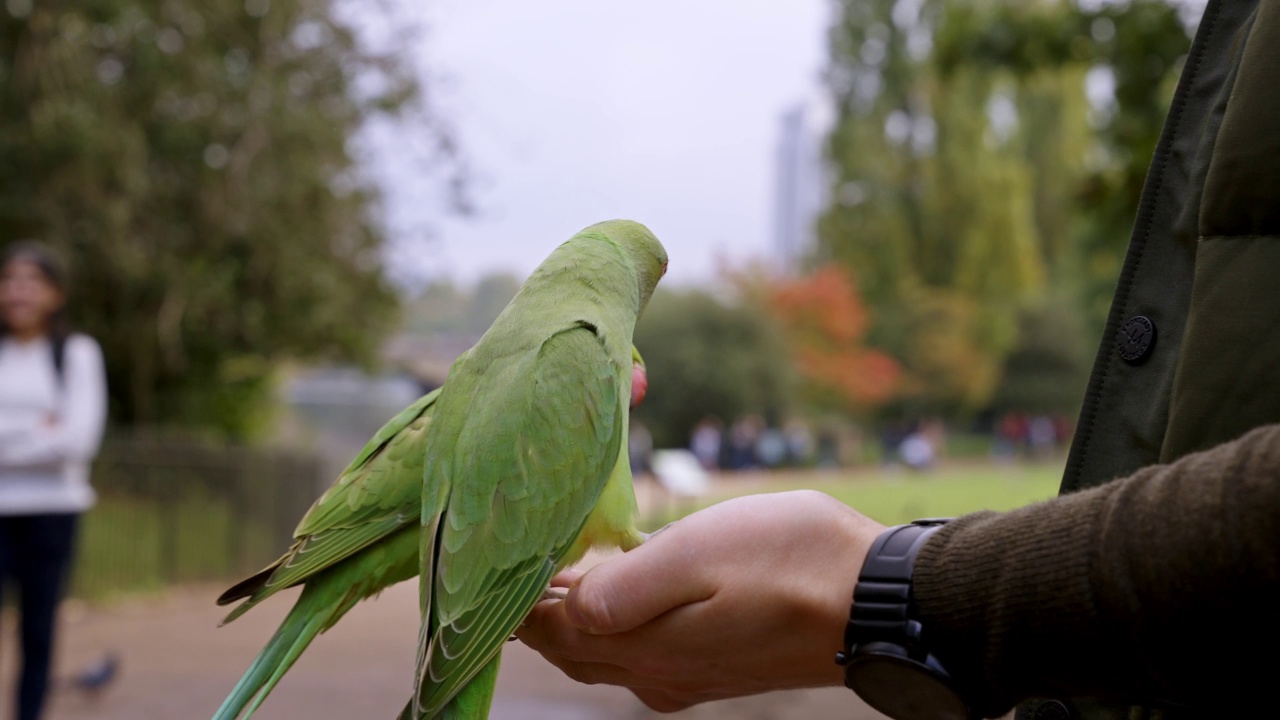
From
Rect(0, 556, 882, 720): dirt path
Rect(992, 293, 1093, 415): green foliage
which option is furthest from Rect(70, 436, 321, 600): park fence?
Rect(992, 293, 1093, 415): green foliage

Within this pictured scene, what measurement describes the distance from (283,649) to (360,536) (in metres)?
0.29

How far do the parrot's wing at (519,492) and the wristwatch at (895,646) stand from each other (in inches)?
29.3

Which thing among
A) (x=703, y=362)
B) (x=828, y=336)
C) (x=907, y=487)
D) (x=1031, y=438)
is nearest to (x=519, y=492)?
(x=907, y=487)

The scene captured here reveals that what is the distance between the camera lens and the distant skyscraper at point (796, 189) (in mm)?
42656

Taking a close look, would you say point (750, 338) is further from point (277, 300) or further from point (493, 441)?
point (493, 441)

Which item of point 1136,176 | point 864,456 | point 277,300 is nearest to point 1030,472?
point 864,456

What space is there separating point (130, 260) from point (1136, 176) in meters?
10.2

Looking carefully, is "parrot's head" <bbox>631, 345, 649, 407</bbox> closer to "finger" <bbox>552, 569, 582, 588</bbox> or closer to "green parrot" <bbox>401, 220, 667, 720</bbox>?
"green parrot" <bbox>401, 220, 667, 720</bbox>

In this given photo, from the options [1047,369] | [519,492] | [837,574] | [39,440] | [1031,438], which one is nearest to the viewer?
[837,574]

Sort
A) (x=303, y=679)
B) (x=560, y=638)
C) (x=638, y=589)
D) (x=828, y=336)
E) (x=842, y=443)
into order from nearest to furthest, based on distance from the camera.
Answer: (x=638, y=589)
(x=560, y=638)
(x=303, y=679)
(x=828, y=336)
(x=842, y=443)

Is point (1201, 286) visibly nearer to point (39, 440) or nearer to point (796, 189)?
point (39, 440)

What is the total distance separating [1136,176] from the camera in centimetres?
643

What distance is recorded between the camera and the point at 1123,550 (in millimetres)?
1174

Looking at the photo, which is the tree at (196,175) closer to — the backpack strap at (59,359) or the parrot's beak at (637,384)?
the backpack strap at (59,359)
